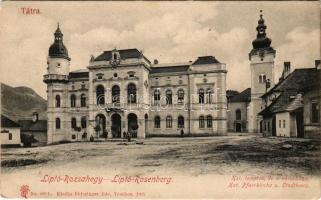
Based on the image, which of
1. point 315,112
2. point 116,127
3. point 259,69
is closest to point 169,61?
point 259,69

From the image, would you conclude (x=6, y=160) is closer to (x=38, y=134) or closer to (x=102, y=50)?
(x=38, y=134)

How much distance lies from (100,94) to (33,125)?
429cm

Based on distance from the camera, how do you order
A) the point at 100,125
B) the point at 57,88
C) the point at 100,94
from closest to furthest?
the point at 57,88, the point at 100,125, the point at 100,94

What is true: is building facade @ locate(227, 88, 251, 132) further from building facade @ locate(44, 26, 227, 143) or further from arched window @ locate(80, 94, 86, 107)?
arched window @ locate(80, 94, 86, 107)

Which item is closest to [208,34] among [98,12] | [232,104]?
[98,12]

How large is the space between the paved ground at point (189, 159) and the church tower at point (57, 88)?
1577mm

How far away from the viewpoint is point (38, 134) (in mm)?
9430

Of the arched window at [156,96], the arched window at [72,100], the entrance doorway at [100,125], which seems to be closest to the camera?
the arched window at [156,96]

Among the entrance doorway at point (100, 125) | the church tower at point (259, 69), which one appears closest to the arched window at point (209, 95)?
the church tower at point (259, 69)

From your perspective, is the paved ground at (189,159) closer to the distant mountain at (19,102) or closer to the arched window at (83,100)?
the distant mountain at (19,102)

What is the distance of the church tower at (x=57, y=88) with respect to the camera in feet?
26.7

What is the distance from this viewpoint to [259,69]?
915cm

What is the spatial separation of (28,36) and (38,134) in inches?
120

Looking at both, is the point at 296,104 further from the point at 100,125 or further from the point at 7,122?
the point at 7,122
